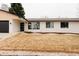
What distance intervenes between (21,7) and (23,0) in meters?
31.0

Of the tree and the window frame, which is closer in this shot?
→ the window frame

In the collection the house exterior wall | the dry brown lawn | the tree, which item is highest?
the tree

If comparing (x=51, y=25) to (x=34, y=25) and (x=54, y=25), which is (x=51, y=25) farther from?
(x=34, y=25)

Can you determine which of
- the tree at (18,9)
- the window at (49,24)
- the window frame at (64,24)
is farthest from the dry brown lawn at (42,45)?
the tree at (18,9)

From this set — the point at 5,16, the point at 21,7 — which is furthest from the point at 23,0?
the point at 21,7

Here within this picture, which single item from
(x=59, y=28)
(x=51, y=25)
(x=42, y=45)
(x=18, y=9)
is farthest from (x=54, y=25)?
(x=42, y=45)

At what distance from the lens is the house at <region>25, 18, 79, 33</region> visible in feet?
95.8

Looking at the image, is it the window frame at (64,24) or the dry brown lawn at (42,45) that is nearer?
the dry brown lawn at (42,45)

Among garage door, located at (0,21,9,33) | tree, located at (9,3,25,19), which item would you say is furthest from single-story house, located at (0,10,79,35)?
garage door, located at (0,21,9,33)

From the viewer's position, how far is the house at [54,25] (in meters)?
29.2

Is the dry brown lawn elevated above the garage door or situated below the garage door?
below

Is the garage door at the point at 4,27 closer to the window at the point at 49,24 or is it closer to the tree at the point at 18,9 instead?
the window at the point at 49,24

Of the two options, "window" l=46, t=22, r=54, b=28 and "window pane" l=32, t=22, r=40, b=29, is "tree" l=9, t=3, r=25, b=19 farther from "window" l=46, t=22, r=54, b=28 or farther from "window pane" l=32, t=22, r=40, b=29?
"window" l=46, t=22, r=54, b=28

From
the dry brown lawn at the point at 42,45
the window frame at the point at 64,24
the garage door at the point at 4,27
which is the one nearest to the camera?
the dry brown lawn at the point at 42,45
